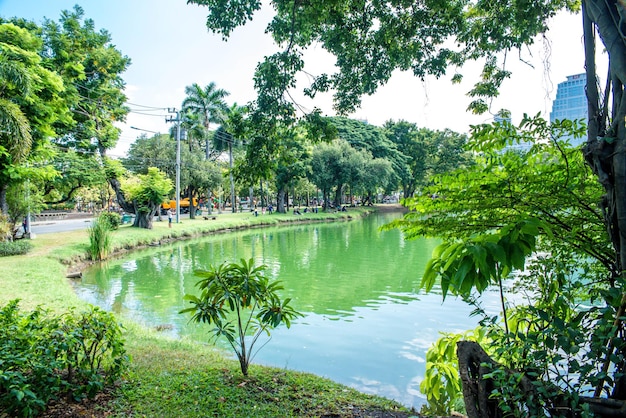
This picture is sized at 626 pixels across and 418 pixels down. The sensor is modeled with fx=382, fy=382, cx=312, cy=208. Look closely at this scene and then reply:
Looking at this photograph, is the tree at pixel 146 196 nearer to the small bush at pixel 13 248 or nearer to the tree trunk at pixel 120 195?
the tree trunk at pixel 120 195

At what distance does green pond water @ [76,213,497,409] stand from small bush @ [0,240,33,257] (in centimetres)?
230

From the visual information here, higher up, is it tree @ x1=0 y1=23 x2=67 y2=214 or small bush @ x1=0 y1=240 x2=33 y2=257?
tree @ x1=0 y1=23 x2=67 y2=214

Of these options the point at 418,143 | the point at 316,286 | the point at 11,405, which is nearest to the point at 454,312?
the point at 316,286

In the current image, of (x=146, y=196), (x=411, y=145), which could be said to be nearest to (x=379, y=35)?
(x=146, y=196)

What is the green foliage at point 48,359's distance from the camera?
2.63 m

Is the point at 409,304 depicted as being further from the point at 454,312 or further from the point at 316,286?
the point at 316,286

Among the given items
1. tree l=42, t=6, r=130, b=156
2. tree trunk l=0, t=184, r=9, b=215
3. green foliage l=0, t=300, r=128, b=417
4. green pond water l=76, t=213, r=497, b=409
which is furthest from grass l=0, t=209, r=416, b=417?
tree l=42, t=6, r=130, b=156

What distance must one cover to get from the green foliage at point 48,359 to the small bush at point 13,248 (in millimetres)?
11325

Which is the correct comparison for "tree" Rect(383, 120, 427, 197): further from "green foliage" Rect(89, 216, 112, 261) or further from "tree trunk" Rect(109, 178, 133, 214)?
"green foliage" Rect(89, 216, 112, 261)

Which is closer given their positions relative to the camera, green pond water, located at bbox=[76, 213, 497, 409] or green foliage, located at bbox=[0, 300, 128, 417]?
green foliage, located at bbox=[0, 300, 128, 417]

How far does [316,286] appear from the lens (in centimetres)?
1145

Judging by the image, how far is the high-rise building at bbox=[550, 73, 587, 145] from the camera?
3.18 metres

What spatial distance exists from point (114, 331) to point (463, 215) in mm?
3098

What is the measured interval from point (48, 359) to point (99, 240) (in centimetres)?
1326
